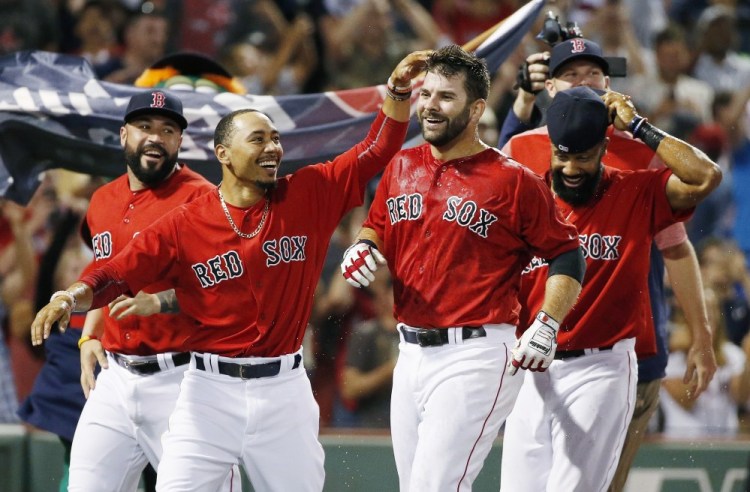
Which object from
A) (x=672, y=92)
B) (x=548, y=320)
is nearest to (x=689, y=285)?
(x=548, y=320)

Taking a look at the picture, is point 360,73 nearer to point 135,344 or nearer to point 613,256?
point 135,344

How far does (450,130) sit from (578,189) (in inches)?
29.1

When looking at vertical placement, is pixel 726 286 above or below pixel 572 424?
below

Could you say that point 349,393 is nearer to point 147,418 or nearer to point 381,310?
point 381,310

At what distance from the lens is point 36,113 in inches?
270

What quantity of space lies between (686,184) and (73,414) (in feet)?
11.2

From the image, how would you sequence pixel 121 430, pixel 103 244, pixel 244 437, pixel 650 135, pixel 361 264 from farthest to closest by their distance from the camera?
1. pixel 103 244
2. pixel 121 430
3. pixel 650 135
4. pixel 244 437
5. pixel 361 264

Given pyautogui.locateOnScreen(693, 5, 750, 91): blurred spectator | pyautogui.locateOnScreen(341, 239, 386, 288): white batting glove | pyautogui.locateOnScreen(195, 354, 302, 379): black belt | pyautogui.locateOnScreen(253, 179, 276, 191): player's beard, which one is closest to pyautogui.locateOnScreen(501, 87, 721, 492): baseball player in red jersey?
pyautogui.locateOnScreen(341, 239, 386, 288): white batting glove

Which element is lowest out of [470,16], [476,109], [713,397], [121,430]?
[713,397]

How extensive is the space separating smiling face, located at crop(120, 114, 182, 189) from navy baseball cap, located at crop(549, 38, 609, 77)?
1.84 m

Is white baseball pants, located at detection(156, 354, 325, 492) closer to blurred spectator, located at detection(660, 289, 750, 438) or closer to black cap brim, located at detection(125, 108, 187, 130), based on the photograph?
black cap brim, located at detection(125, 108, 187, 130)

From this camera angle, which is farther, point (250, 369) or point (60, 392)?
point (60, 392)

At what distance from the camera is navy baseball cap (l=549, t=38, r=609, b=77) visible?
585 centimetres

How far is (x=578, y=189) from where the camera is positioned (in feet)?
17.3
